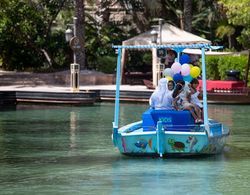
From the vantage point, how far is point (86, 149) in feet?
60.6

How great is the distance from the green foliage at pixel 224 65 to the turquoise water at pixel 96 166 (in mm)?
10592

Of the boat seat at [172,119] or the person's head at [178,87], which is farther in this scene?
the person's head at [178,87]

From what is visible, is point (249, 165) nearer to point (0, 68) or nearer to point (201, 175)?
point (201, 175)

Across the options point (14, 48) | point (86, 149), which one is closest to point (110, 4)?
point (14, 48)

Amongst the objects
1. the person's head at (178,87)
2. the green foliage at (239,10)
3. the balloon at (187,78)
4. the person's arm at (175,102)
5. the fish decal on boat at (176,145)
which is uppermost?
the green foliage at (239,10)

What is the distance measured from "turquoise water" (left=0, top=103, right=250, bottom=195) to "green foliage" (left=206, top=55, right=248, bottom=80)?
10592 mm

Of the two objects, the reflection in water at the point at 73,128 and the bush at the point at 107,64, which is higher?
the bush at the point at 107,64

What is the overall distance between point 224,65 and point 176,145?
1899cm

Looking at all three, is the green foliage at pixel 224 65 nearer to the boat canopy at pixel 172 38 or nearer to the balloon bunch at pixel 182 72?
the boat canopy at pixel 172 38

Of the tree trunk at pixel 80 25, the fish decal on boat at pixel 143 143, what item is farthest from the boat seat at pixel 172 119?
the tree trunk at pixel 80 25

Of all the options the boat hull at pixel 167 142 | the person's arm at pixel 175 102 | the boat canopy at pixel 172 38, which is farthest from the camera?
the boat canopy at pixel 172 38

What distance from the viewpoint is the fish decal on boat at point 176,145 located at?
630 inches

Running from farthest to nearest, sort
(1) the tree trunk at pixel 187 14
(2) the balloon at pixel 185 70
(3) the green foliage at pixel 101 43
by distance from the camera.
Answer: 1. (3) the green foliage at pixel 101 43
2. (1) the tree trunk at pixel 187 14
3. (2) the balloon at pixel 185 70

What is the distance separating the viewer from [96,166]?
15766mm
